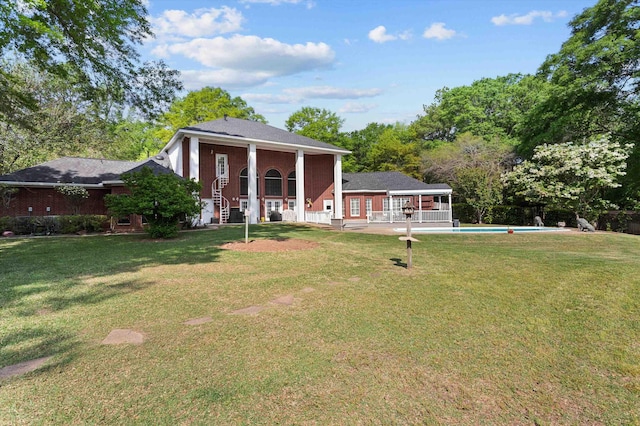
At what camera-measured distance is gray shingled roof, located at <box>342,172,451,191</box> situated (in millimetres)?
25375

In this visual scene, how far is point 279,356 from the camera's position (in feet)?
10.6

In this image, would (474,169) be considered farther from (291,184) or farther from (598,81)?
(291,184)

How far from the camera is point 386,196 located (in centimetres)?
2695

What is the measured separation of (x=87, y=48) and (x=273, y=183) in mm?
14597

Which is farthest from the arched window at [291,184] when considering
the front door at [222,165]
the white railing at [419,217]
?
the white railing at [419,217]

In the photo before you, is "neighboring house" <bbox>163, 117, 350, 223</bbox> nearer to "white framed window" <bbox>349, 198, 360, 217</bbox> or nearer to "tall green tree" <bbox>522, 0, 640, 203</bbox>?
"white framed window" <bbox>349, 198, 360, 217</bbox>

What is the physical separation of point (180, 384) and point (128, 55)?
13.9 metres

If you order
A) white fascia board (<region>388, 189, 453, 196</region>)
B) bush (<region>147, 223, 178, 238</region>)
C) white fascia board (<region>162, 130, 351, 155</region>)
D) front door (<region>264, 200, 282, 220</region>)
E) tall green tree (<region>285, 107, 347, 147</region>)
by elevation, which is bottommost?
bush (<region>147, 223, 178, 238</region>)

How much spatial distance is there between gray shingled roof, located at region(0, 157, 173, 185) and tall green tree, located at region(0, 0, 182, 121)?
582 cm

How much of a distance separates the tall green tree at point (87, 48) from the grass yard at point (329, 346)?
7763mm

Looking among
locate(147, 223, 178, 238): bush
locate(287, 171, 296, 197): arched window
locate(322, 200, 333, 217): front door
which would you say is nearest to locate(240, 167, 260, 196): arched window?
locate(287, 171, 296, 197): arched window

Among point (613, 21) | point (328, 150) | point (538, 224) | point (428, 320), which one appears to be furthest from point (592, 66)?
point (428, 320)

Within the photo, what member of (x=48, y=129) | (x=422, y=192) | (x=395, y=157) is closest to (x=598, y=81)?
(x=422, y=192)

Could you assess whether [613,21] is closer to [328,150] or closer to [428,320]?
[328,150]
